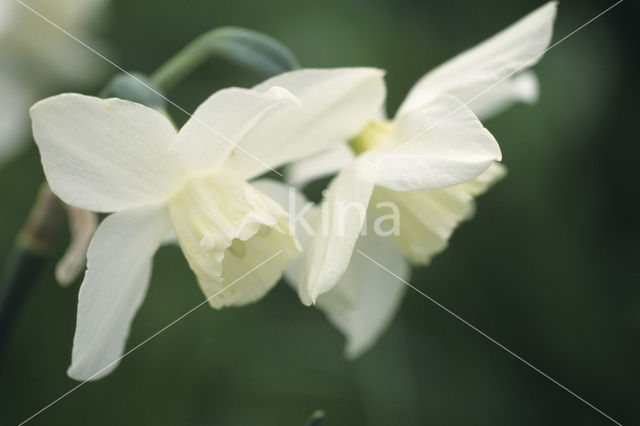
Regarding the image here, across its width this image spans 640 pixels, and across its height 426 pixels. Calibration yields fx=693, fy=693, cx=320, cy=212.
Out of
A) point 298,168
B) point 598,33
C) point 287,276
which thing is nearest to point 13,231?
point 298,168

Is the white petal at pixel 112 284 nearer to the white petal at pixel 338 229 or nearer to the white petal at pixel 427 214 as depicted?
the white petal at pixel 338 229

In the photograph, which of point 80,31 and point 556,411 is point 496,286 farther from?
point 80,31

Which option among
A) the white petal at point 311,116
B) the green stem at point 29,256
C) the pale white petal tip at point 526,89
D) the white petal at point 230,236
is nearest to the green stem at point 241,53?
the white petal at point 311,116

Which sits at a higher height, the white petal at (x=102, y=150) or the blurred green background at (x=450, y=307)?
the white petal at (x=102, y=150)

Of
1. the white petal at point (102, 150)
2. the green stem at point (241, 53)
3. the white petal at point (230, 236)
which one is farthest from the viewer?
the green stem at point (241, 53)

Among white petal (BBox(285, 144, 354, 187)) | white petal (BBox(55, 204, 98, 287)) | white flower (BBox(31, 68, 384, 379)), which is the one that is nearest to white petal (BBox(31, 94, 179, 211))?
white flower (BBox(31, 68, 384, 379))

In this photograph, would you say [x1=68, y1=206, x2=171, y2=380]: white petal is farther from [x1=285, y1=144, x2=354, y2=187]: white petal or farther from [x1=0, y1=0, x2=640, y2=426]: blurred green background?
[x1=0, y1=0, x2=640, y2=426]: blurred green background
